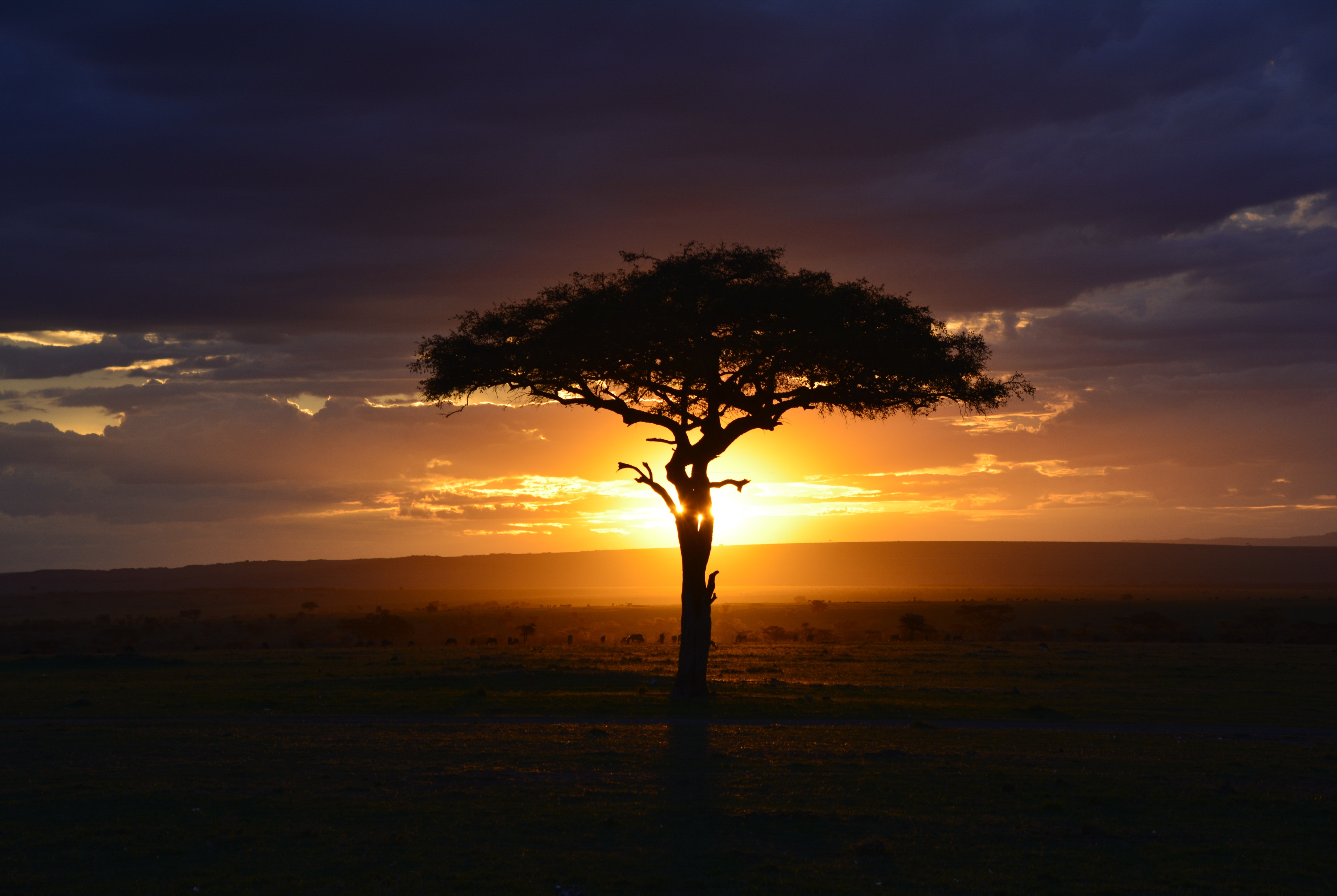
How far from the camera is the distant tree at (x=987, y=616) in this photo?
272 feet

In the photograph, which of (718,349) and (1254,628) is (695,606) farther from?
(1254,628)

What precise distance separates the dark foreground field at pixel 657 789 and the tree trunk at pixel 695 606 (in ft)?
4.42

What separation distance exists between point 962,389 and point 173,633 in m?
70.8

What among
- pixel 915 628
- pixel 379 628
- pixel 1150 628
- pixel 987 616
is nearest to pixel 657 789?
pixel 915 628

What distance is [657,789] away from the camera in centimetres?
1764

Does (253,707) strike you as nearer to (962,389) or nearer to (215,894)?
(215,894)

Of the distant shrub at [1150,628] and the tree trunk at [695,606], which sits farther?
the distant shrub at [1150,628]

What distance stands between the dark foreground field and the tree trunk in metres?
1.35

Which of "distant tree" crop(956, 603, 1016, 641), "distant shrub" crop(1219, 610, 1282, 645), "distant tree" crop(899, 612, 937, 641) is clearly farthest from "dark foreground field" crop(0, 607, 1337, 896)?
"distant tree" crop(956, 603, 1016, 641)

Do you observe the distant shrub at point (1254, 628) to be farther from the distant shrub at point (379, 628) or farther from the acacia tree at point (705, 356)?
the distant shrub at point (379, 628)

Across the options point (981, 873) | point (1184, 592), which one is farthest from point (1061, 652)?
point (1184, 592)

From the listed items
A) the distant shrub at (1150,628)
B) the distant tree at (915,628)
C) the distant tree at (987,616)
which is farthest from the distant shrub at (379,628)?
the distant shrub at (1150,628)

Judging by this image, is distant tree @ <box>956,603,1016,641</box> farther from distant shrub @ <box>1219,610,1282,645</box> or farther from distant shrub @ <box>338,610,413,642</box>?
distant shrub @ <box>338,610,413,642</box>

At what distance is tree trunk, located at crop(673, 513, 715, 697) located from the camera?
31.9m
